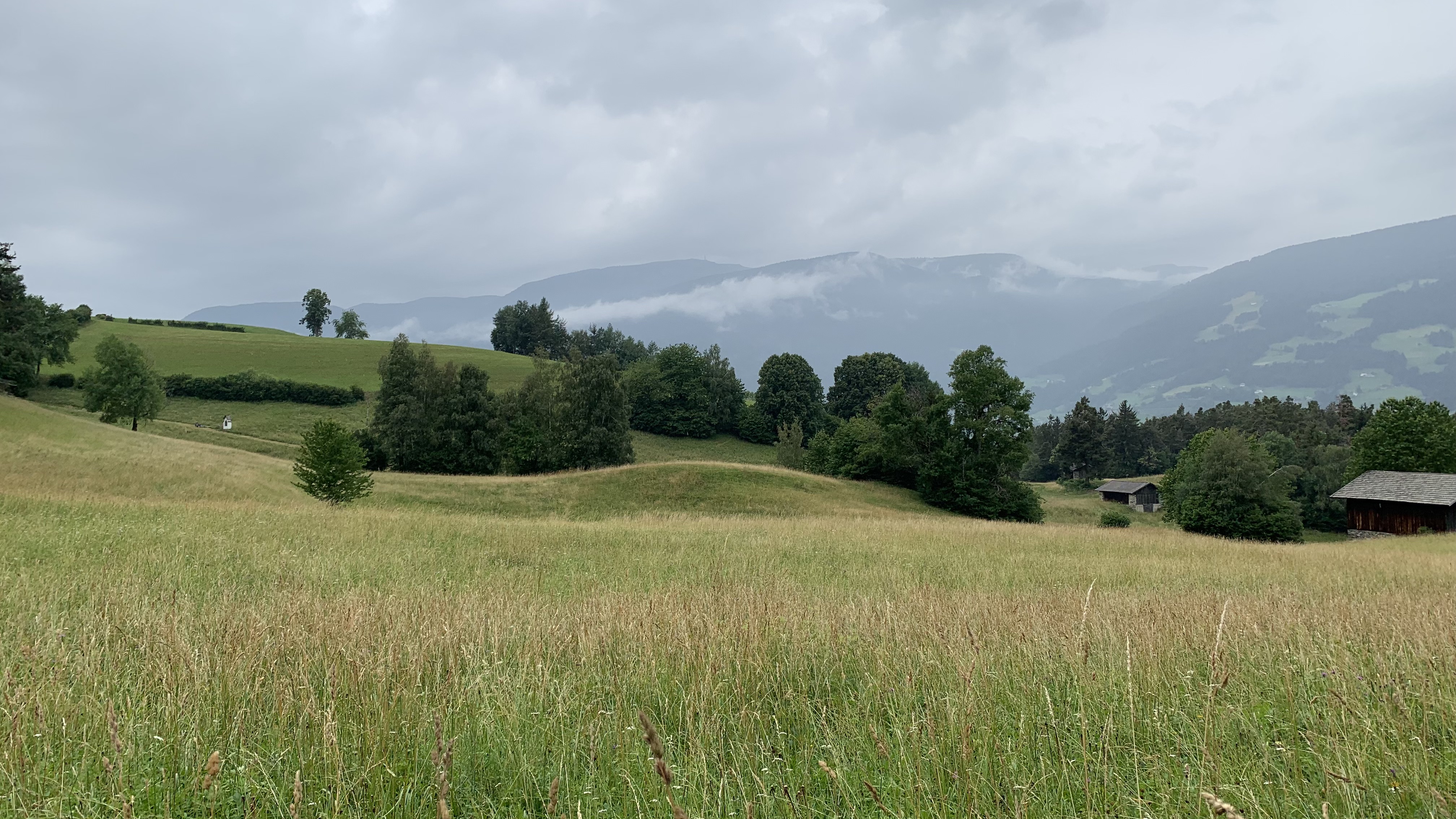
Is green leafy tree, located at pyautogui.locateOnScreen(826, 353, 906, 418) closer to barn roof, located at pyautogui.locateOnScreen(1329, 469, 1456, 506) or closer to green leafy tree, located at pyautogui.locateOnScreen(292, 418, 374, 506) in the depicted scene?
barn roof, located at pyautogui.locateOnScreen(1329, 469, 1456, 506)

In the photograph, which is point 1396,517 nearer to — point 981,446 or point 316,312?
point 981,446

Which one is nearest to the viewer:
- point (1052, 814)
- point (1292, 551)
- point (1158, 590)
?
point (1052, 814)

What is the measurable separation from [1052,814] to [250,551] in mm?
11308

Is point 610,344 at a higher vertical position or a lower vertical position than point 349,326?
lower

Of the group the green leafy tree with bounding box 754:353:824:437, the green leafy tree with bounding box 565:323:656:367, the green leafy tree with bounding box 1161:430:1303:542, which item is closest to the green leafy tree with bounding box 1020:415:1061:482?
the green leafy tree with bounding box 754:353:824:437

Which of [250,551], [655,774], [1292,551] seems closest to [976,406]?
[1292,551]

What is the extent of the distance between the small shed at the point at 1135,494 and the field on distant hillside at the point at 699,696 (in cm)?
9878

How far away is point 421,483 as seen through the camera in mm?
38969

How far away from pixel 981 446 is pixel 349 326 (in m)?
144

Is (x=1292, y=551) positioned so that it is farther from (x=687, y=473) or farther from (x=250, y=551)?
(x=687, y=473)

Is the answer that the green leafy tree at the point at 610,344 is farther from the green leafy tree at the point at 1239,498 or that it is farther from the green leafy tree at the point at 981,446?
the green leafy tree at the point at 1239,498

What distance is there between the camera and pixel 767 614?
5.73m

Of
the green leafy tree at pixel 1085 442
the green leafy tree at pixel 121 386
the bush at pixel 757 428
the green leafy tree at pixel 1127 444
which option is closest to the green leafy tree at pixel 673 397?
the bush at pixel 757 428

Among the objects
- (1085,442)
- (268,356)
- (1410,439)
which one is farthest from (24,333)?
(1085,442)
